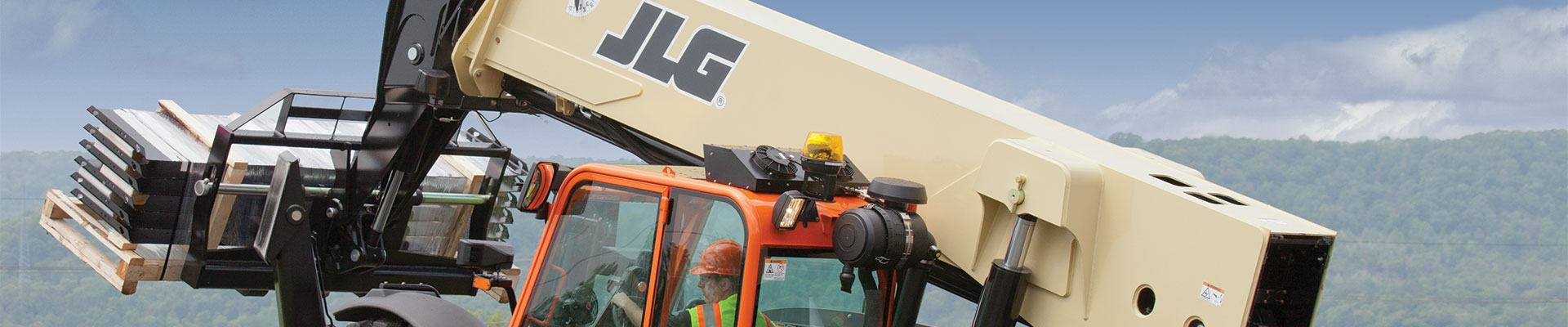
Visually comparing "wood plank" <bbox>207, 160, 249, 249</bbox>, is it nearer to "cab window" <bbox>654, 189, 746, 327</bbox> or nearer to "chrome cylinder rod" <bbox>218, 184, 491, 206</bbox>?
"chrome cylinder rod" <bbox>218, 184, 491, 206</bbox>

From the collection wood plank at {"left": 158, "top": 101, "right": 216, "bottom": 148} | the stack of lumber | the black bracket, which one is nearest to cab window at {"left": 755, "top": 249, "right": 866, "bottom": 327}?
the black bracket

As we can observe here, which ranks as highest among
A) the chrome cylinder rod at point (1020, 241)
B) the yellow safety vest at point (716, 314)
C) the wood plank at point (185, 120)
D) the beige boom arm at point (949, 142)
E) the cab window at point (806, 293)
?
the beige boom arm at point (949, 142)

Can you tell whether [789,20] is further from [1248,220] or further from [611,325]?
[1248,220]

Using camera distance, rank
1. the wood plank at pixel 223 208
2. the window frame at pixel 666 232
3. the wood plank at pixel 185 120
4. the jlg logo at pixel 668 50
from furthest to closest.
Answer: the wood plank at pixel 185 120 < the wood plank at pixel 223 208 < the jlg logo at pixel 668 50 < the window frame at pixel 666 232

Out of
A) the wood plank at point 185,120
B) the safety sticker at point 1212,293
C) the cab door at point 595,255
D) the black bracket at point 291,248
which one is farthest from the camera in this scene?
the wood plank at point 185,120

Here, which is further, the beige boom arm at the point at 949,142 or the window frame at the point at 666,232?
the window frame at the point at 666,232

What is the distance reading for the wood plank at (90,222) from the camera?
23.0 ft

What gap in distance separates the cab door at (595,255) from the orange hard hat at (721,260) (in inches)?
8.5

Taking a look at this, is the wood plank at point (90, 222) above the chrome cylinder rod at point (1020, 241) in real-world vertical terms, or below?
below

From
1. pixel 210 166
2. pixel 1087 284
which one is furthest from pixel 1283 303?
pixel 210 166

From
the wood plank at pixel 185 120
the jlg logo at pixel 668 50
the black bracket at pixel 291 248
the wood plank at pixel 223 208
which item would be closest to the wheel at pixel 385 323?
the black bracket at pixel 291 248

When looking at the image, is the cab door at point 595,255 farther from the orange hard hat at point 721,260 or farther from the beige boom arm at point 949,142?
the beige boom arm at point 949,142

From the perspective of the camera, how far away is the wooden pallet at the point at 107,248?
23.0ft

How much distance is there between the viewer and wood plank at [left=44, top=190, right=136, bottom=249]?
7000 millimetres
